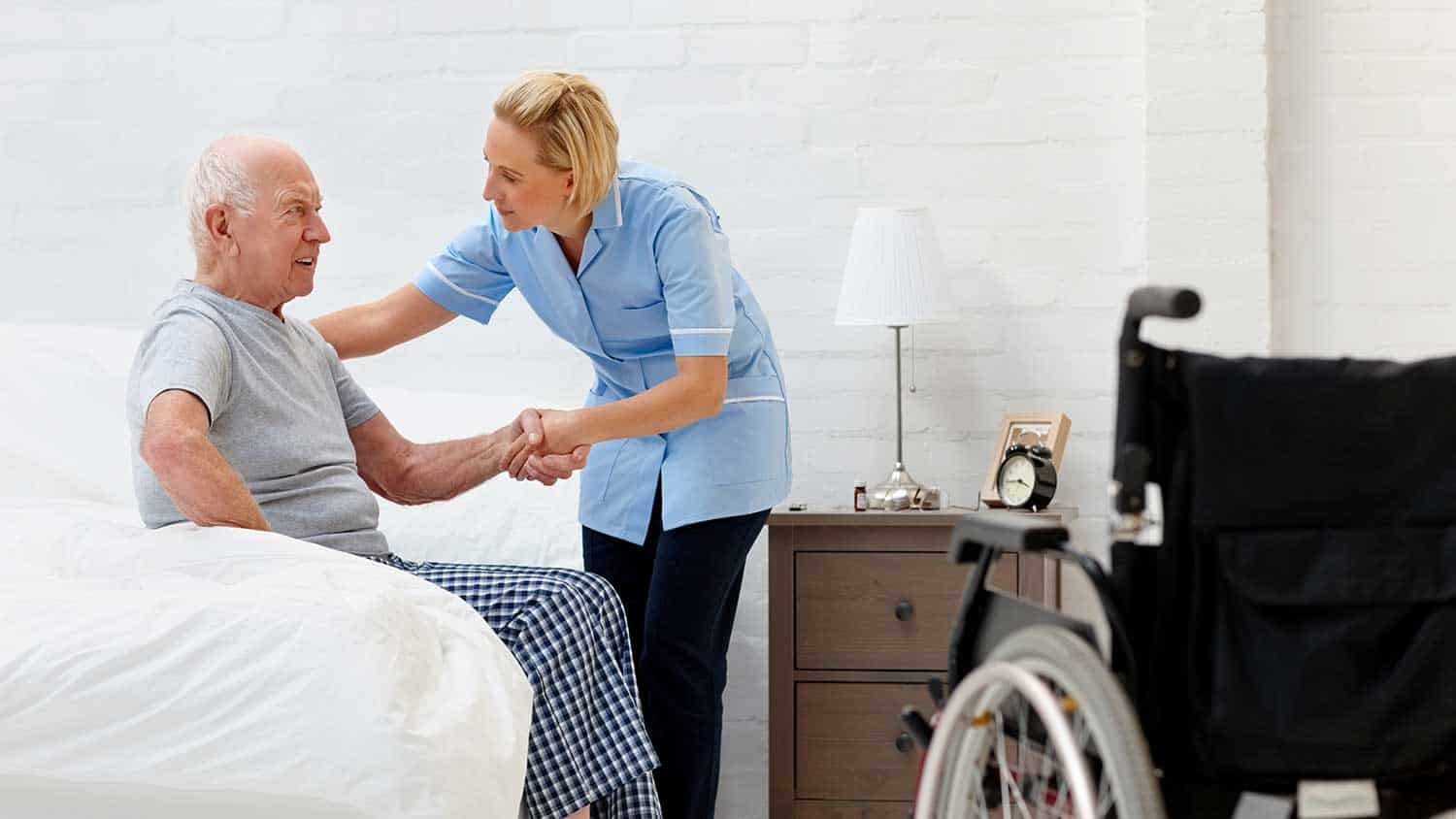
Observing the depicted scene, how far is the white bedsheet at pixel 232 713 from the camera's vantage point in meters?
1.48

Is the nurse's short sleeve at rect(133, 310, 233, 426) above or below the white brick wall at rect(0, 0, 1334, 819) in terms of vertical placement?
below

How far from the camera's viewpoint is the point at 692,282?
222cm

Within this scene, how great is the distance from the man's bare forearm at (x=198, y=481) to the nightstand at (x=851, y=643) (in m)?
1.09

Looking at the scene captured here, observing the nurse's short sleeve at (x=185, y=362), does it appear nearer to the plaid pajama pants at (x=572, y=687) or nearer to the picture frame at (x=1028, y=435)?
the plaid pajama pants at (x=572, y=687)

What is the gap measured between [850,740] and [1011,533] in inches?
58.3

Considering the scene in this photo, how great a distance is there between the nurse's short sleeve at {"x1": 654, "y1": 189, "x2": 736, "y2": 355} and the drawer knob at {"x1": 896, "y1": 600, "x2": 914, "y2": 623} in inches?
26.5

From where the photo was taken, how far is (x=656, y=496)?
234 cm

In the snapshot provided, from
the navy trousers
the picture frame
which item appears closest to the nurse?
the navy trousers

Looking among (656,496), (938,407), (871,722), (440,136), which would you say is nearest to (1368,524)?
(656,496)

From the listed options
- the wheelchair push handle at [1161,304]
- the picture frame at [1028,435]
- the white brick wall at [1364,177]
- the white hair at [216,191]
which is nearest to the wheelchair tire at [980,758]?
the wheelchair push handle at [1161,304]

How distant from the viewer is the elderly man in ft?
6.13

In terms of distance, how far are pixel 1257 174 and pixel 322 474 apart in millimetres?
1934

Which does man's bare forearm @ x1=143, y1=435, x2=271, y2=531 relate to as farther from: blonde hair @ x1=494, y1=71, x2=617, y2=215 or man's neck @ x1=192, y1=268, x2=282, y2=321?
blonde hair @ x1=494, y1=71, x2=617, y2=215

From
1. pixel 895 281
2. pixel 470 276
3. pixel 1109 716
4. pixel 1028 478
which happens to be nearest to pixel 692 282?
pixel 470 276
